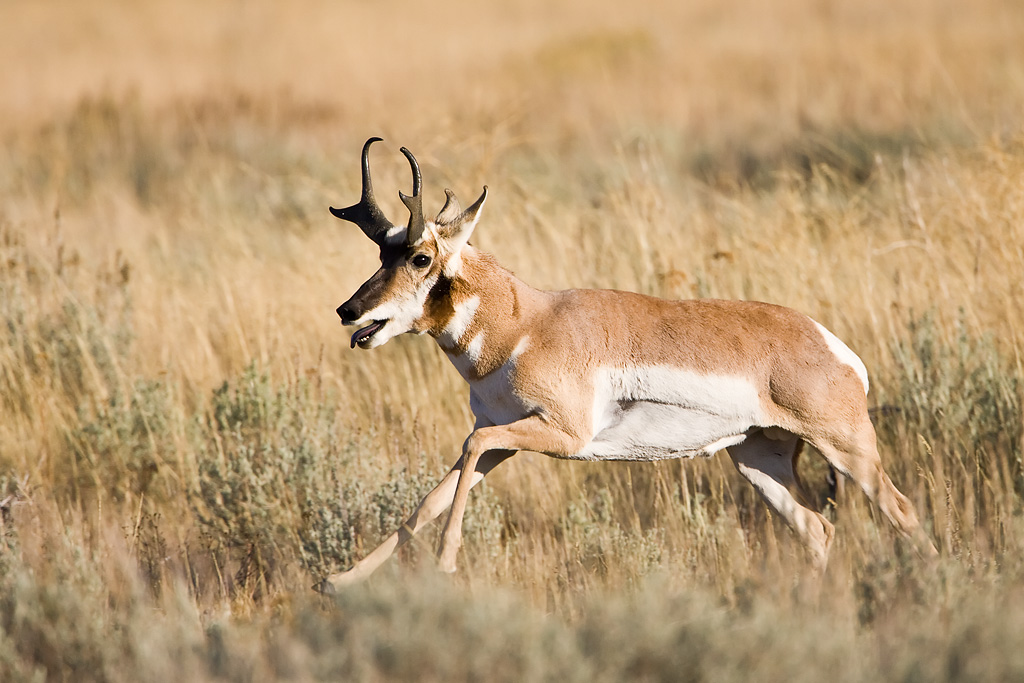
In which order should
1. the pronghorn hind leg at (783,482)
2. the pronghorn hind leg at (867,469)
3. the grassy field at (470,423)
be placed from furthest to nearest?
1. the pronghorn hind leg at (783,482)
2. the pronghorn hind leg at (867,469)
3. the grassy field at (470,423)

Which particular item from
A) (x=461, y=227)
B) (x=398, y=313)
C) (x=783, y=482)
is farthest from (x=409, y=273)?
(x=783, y=482)

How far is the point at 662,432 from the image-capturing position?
418 centimetres

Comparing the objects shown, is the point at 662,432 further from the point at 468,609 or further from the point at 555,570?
the point at 468,609

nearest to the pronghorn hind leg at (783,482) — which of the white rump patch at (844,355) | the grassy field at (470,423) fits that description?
the grassy field at (470,423)

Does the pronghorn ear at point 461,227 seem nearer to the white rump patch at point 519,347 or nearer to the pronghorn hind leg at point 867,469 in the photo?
A: the white rump patch at point 519,347

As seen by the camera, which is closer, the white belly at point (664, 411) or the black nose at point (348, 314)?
the black nose at point (348, 314)

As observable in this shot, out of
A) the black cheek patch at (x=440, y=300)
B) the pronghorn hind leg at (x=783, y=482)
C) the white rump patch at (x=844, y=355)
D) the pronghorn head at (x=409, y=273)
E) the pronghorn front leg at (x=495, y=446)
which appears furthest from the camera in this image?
the pronghorn hind leg at (x=783, y=482)

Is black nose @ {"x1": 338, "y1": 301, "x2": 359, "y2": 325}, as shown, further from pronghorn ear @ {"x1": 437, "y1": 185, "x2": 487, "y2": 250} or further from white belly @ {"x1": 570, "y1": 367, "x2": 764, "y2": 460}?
white belly @ {"x1": 570, "y1": 367, "x2": 764, "y2": 460}

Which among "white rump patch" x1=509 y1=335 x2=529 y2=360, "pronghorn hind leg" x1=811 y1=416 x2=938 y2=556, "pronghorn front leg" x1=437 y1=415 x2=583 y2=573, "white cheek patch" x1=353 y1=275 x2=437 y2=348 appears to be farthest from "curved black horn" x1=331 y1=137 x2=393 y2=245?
"pronghorn hind leg" x1=811 y1=416 x2=938 y2=556

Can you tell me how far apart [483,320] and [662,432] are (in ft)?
2.86

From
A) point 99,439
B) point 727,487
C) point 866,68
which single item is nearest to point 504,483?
point 727,487

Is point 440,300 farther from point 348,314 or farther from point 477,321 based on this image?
point 348,314

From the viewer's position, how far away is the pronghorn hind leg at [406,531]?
3898mm

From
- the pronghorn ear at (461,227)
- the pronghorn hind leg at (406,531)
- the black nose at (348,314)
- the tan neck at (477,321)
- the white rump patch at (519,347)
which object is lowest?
the pronghorn hind leg at (406,531)
